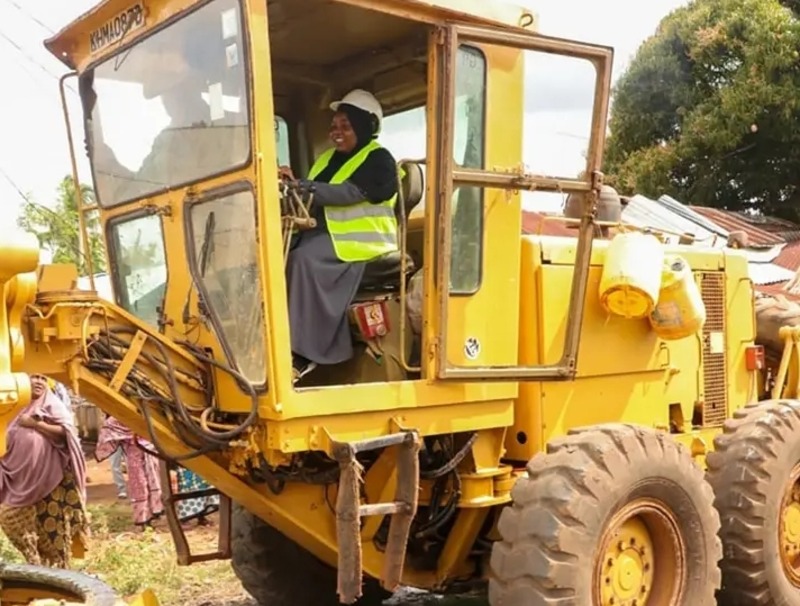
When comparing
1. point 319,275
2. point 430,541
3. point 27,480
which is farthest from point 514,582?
point 27,480

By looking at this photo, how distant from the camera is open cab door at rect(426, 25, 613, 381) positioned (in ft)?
16.1

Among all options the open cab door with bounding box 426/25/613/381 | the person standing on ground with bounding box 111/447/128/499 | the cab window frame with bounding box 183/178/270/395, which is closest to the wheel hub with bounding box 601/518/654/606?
the open cab door with bounding box 426/25/613/381

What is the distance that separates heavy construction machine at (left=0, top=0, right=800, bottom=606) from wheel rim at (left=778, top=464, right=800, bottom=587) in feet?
0.08

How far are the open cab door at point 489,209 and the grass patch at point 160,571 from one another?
2.92 meters

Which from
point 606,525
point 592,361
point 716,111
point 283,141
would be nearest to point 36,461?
point 283,141

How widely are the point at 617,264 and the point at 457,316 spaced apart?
106 centimetres

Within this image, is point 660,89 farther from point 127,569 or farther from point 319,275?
point 319,275

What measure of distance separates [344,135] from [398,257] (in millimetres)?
749

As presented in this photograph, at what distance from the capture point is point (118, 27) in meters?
5.21

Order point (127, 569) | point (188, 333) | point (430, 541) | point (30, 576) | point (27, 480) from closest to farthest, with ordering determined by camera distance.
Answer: point (30, 576) < point (188, 333) < point (430, 541) < point (27, 480) < point (127, 569)

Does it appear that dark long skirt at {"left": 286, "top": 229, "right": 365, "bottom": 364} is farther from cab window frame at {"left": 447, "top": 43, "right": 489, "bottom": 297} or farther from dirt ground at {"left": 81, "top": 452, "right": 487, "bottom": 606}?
dirt ground at {"left": 81, "top": 452, "right": 487, "bottom": 606}

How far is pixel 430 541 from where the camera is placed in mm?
5598

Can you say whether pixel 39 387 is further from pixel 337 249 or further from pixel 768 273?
pixel 768 273

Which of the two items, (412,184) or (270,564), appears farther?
(270,564)
